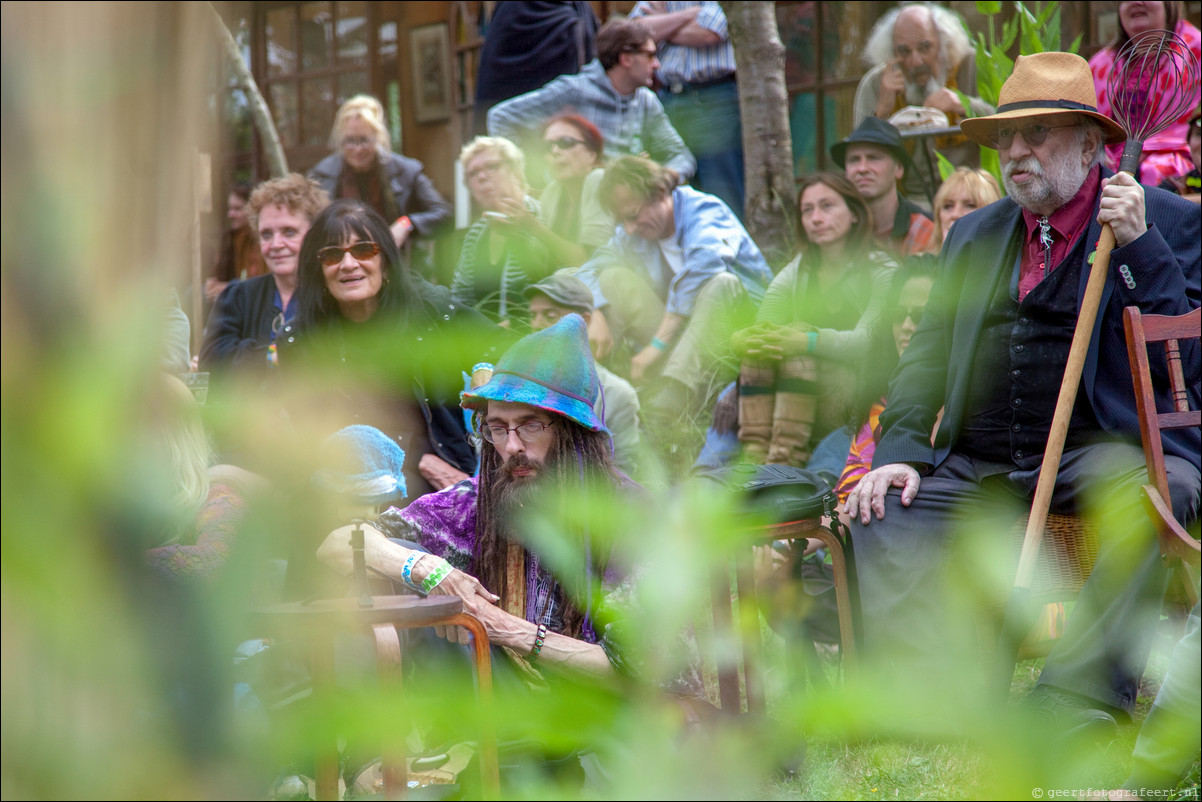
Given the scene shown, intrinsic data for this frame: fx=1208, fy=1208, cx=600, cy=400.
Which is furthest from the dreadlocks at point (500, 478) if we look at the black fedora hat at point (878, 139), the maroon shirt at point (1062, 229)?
the black fedora hat at point (878, 139)

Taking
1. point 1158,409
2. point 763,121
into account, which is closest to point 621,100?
point 763,121

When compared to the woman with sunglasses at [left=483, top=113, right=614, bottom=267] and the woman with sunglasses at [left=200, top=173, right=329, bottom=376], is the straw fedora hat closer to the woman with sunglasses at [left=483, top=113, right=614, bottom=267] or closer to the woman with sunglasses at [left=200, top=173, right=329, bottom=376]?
the woman with sunglasses at [left=483, top=113, right=614, bottom=267]

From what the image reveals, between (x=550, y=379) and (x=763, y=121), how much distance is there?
12.9 ft

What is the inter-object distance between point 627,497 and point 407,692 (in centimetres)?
44

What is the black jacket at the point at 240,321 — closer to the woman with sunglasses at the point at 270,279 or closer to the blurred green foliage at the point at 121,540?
the woman with sunglasses at the point at 270,279

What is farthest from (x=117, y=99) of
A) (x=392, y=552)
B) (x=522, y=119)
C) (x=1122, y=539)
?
(x=522, y=119)

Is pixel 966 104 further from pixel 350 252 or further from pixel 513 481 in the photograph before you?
pixel 513 481

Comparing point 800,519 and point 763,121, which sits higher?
point 763,121

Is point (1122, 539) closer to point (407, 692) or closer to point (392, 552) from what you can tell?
point (392, 552)

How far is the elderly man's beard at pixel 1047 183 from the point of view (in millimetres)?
3383

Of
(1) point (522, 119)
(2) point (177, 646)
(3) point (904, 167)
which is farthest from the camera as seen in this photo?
(1) point (522, 119)

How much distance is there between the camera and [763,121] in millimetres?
6434

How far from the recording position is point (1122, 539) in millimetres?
2729

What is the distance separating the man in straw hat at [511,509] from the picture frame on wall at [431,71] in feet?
24.7
